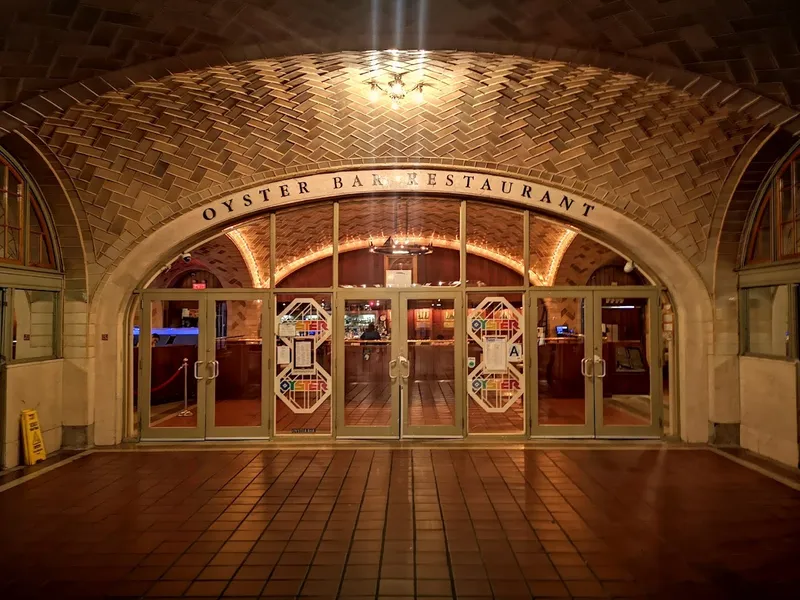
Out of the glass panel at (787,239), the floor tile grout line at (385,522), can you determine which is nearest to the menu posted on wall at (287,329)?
the floor tile grout line at (385,522)

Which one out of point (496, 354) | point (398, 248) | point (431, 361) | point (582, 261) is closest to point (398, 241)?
point (398, 248)

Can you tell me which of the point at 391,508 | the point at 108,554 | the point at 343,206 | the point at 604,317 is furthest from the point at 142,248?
the point at 604,317

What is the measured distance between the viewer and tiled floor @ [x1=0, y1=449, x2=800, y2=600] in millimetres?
3592

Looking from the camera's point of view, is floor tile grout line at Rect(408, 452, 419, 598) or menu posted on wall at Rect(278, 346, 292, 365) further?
menu posted on wall at Rect(278, 346, 292, 365)

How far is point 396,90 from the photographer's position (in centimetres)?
623

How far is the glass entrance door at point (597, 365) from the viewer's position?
7.37 meters

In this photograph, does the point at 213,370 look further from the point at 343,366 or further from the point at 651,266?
the point at 651,266

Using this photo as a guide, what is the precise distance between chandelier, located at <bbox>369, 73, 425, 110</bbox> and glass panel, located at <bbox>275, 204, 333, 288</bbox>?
176 centimetres

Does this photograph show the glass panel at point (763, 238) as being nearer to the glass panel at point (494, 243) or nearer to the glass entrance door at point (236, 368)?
the glass panel at point (494, 243)

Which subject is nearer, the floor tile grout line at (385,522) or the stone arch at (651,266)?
the floor tile grout line at (385,522)

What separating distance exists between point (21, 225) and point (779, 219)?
28.3 ft

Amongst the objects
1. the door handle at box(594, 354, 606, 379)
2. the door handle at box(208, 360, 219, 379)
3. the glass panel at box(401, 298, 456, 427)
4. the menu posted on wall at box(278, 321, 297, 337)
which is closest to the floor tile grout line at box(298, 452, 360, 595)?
the glass panel at box(401, 298, 456, 427)

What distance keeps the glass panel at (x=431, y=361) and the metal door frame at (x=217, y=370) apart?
1838 mm

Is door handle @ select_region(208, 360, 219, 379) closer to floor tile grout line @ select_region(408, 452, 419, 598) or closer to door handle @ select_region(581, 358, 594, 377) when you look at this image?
floor tile grout line @ select_region(408, 452, 419, 598)
